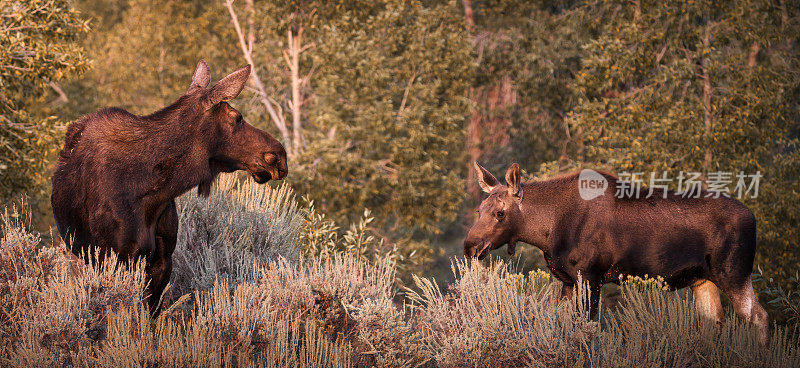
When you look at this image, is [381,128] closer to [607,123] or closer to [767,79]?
[607,123]

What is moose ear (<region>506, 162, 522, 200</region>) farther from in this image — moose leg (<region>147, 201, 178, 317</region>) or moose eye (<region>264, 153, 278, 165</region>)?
moose leg (<region>147, 201, 178, 317</region>)

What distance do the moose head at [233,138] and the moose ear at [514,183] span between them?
2406 mm

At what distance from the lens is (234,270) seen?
27.8ft

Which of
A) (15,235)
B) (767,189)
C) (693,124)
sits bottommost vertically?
(767,189)

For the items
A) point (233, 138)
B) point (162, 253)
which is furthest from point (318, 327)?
point (233, 138)

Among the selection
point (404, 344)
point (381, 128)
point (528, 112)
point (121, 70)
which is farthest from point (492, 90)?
point (404, 344)

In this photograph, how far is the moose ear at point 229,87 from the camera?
6.13 metres

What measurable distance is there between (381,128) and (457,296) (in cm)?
1287

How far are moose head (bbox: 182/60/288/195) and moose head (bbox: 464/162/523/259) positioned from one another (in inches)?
89.0

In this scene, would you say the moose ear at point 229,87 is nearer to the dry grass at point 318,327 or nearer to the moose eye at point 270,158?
the moose eye at point 270,158

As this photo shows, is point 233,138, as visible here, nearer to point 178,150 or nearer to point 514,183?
point 178,150

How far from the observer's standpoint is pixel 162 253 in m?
6.46

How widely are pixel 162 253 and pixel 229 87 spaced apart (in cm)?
143

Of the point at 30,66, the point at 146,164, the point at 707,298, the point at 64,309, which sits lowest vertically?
the point at 707,298
